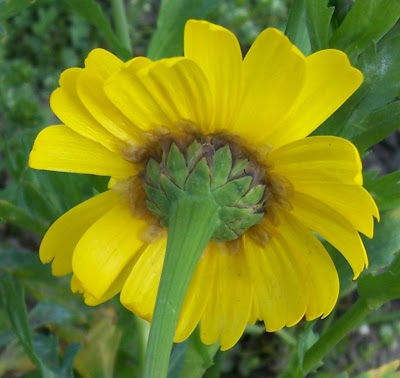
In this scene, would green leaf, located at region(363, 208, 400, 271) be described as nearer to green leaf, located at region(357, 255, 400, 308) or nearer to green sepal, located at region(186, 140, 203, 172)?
green leaf, located at region(357, 255, 400, 308)

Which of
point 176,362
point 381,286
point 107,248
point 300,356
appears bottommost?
point 176,362

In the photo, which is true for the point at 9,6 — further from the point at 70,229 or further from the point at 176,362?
the point at 176,362

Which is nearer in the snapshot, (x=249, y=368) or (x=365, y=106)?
(x=365, y=106)

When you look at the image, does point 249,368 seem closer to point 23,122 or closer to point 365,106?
point 23,122

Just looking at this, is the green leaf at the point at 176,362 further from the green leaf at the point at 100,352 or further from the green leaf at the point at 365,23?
the green leaf at the point at 365,23

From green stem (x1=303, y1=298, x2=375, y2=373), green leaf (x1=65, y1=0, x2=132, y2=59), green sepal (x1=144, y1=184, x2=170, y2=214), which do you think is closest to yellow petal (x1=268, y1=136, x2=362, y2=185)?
green sepal (x1=144, y1=184, x2=170, y2=214)

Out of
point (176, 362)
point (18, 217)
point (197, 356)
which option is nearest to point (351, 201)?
point (197, 356)

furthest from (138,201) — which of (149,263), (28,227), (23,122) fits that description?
(23,122)
